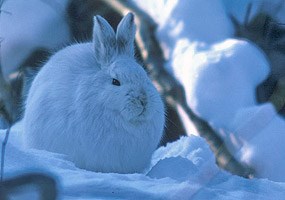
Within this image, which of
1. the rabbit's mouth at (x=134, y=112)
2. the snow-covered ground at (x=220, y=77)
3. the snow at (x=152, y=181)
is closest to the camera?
the snow at (x=152, y=181)

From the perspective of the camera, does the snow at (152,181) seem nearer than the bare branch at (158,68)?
Yes

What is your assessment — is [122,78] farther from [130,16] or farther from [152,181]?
[152,181]

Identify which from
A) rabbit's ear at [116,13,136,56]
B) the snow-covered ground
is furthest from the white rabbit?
the snow-covered ground

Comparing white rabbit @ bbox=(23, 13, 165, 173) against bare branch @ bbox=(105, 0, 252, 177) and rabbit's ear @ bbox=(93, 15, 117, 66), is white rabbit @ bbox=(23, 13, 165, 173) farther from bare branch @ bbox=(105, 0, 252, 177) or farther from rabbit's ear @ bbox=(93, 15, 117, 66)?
bare branch @ bbox=(105, 0, 252, 177)

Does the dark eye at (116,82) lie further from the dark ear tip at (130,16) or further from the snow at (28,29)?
the snow at (28,29)

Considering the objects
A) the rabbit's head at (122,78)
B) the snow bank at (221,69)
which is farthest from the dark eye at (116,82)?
the snow bank at (221,69)

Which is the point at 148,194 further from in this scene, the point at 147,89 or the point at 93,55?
the point at 93,55
